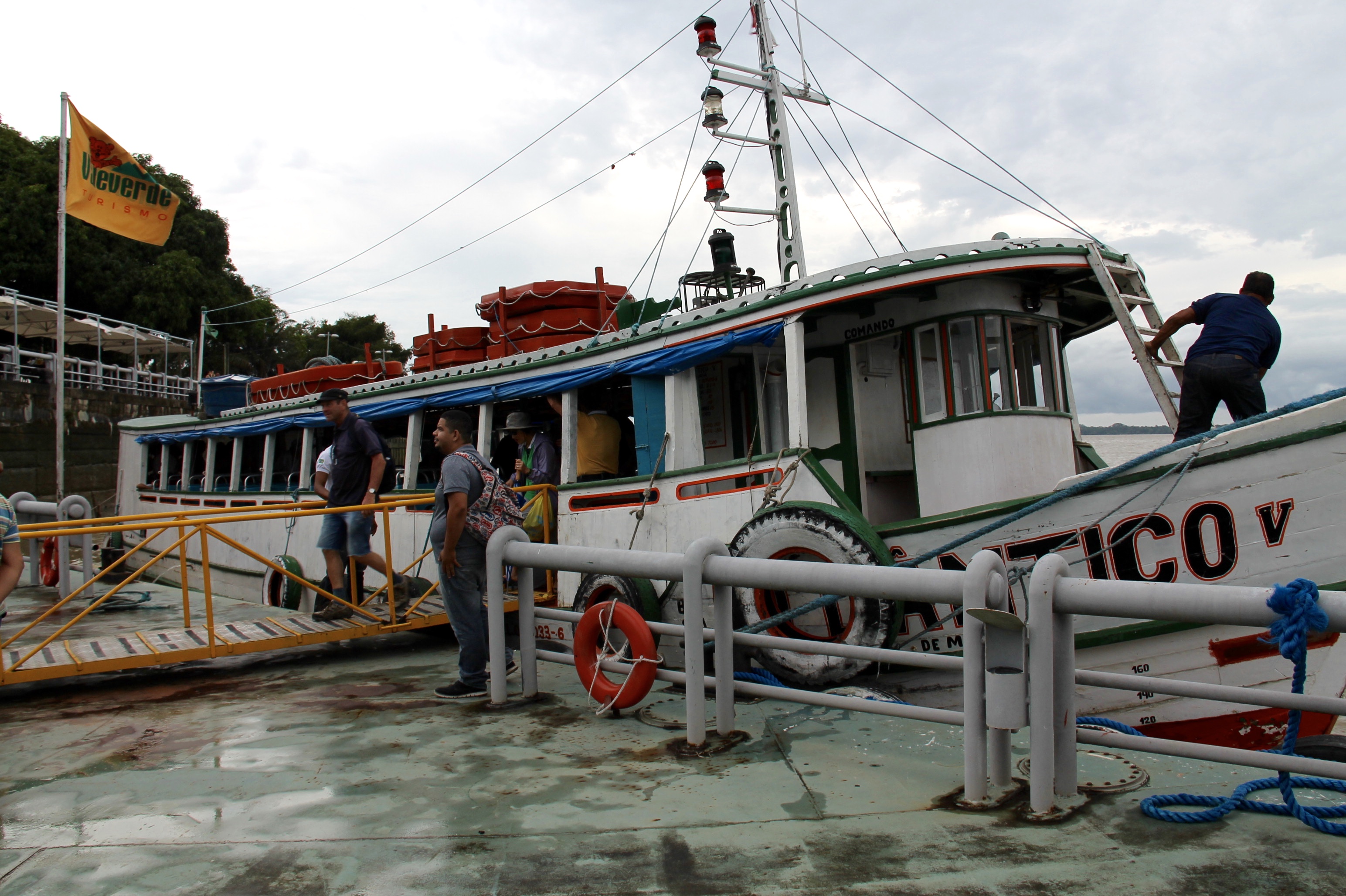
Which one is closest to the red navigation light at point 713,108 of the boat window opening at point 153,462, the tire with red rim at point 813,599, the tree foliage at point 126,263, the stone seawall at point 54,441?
the tire with red rim at point 813,599

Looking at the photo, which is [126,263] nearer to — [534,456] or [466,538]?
[534,456]

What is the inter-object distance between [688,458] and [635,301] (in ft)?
7.23

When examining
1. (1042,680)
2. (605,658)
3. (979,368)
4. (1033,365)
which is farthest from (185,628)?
(1033,365)

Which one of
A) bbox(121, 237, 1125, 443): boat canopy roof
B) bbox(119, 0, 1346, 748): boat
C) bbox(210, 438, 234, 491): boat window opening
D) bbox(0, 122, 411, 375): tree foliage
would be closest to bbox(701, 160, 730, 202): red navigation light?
bbox(119, 0, 1346, 748): boat

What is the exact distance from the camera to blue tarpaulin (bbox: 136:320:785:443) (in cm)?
686

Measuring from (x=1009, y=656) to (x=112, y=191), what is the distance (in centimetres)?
1863

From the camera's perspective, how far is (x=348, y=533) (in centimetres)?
724

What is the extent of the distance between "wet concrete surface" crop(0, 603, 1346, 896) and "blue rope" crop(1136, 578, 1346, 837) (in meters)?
0.04

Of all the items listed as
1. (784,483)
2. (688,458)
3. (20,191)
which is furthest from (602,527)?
(20,191)

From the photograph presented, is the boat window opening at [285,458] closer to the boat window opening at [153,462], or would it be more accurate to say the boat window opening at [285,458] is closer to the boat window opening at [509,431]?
the boat window opening at [509,431]

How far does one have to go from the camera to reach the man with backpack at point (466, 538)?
4926mm

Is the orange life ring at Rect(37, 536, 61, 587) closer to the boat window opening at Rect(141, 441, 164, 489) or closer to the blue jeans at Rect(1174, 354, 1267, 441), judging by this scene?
the boat window opening at Rect(141, 441, 164, 489)

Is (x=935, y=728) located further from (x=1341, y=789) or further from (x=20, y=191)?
(x=20, y=191)

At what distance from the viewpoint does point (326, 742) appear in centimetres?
421
